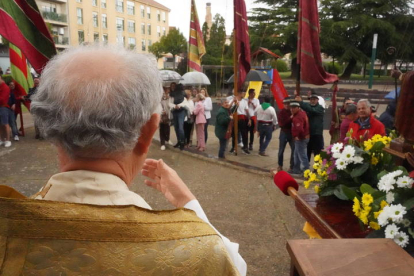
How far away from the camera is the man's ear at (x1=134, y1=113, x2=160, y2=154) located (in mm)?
1102

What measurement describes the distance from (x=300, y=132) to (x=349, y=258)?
17.8ft

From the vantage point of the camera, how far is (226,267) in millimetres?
945

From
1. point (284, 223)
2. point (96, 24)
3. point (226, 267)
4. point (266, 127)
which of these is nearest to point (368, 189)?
point (226, 267)

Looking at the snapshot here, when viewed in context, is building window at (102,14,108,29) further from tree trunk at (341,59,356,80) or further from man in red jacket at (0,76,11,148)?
man in red jacket at (0,76,11,148)

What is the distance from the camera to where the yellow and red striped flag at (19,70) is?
26.7 ft

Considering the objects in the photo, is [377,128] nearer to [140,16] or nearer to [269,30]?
[269,30]

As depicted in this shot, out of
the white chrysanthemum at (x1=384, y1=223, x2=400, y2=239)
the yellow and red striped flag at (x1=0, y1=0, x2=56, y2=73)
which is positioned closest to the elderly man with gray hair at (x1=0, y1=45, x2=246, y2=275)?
the white chrysanthemum at (x1=384, y1=223, x2=400, y2=239)

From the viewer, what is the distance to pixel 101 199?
940 millimetres

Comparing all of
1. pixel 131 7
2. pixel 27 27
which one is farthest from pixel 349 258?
pixel 131 7

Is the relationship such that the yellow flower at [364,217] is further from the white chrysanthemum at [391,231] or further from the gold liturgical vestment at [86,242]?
the gold liturgical vestment at [86,242]

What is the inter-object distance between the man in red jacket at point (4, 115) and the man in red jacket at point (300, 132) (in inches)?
263

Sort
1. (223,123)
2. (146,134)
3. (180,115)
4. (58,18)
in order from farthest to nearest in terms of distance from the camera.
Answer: (58,18)
(180,115)
(223,123)
(146,134)

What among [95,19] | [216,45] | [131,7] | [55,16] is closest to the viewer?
[216,45]

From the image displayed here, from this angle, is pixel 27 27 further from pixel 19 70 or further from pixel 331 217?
pixel 19 70
